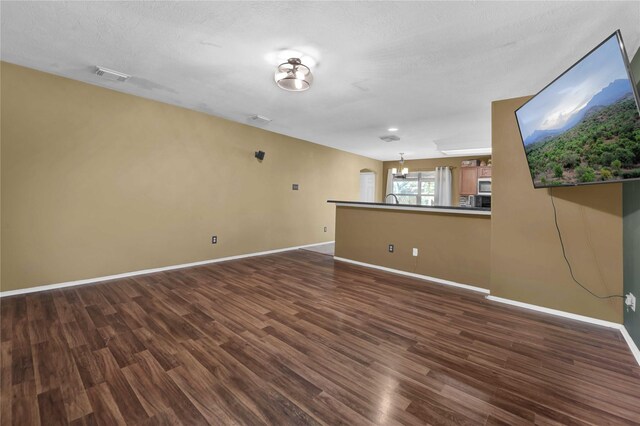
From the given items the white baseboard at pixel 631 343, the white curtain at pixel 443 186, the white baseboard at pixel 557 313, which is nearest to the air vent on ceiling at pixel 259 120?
the white baseboard at pixel 557 313

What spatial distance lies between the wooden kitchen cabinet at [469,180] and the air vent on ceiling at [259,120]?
17.7 feet

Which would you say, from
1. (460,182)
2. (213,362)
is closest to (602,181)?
(213,362)

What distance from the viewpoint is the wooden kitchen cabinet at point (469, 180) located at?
6.84 metres

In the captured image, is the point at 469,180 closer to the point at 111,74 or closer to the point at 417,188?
the point at 417,188

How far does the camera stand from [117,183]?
347cm

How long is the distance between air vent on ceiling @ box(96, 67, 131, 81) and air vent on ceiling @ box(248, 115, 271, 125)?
178 cm

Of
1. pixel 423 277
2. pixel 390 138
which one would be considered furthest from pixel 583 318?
pixel 390 138

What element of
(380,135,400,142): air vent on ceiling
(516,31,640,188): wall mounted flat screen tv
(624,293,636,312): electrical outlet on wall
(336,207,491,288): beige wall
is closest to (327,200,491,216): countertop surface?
(336,207,491,288): beige wall

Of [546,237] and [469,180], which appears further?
[469,180]

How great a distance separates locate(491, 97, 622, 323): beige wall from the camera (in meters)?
2.44

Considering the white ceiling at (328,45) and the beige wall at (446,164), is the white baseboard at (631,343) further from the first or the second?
the beige wall at (446,164)

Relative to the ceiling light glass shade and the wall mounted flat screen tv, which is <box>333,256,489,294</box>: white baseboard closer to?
the wall mounted flat screen tv

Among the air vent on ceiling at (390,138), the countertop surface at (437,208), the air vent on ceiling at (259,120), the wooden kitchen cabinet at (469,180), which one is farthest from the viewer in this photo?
the wooden kitchen cabinet at (469,180)

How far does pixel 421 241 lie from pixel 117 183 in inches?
169
